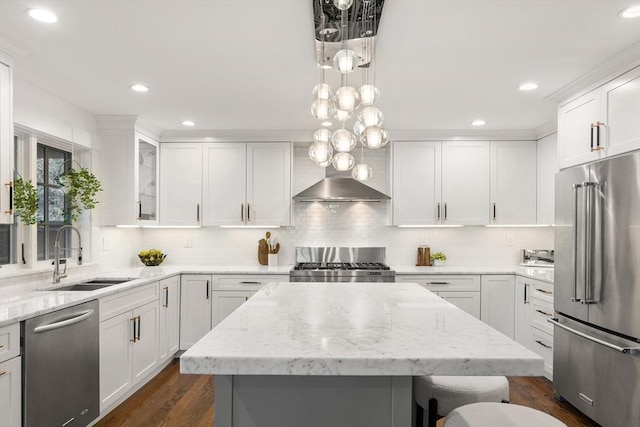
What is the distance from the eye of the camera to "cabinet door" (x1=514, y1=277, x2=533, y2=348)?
3.93 m

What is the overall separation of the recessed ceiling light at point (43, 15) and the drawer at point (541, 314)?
406 centimetres

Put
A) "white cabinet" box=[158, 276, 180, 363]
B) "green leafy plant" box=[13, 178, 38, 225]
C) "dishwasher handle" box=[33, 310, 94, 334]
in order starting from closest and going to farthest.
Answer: "dishwasher handle" box=[33, 310, 94, 334] < "green leafy plant" box=[13, 178, 38, 225] < "white cabinet" box=[158, 276, 180, 363]

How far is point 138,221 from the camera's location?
4121 mm

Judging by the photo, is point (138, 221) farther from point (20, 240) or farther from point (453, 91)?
point (453, 91)

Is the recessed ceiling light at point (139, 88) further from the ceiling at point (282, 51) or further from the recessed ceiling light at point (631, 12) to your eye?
the recessed ceiling light at point (631, 12)

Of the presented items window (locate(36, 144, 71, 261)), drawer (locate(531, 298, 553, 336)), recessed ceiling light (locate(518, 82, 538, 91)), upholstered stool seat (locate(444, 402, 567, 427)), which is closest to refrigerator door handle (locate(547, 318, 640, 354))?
drawer (locate(531, 298, 553, 336))

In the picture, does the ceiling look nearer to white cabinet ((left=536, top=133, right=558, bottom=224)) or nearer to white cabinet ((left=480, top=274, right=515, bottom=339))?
white cabinet ((left=536, top=133, right=558, bottom=224))

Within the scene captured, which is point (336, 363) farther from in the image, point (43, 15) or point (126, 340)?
point (126, 340)

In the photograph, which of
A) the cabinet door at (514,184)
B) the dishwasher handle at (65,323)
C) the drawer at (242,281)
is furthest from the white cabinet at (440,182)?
the dishwasher handle at (65,323)

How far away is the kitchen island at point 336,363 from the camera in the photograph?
1.15 meters

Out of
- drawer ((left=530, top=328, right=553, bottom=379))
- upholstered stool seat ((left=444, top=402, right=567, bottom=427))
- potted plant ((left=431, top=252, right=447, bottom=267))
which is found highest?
potted plant ((left=431, top=252, right=447, bottom=267))

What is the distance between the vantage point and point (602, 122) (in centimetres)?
274

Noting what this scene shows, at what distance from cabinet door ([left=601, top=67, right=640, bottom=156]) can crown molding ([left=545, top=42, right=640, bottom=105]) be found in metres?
0.05

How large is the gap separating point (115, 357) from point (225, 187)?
2120 millimetres
